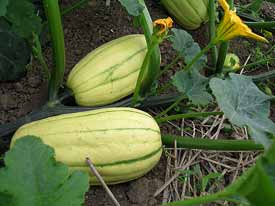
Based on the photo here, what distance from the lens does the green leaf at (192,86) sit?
5.23 feet

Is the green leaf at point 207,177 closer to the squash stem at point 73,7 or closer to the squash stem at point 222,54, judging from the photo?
the squash stem at point 222,54

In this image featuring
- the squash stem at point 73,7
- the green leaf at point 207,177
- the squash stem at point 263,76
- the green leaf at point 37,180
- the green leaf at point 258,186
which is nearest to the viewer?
the green leaf at point 258,186

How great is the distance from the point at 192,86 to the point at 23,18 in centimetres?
50

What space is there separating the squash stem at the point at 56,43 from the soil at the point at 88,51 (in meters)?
0.10

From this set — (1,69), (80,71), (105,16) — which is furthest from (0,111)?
(105,16)

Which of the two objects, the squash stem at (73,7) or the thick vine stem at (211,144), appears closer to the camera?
the thick vine stem at (211,144)

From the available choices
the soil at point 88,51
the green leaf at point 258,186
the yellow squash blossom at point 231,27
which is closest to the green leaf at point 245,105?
the yellow squash blossom at point 231,27

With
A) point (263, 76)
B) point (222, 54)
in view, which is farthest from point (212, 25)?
point (263, 76)

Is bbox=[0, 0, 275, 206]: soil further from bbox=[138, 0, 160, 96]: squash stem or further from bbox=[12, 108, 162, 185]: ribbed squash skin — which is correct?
bbox=[138, 0, 160, 96]: squash stem

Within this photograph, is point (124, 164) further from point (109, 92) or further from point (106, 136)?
point (109, 92)

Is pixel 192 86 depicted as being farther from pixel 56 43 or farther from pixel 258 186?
pixel 258 186

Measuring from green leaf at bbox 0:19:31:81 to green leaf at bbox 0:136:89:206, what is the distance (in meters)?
0.59

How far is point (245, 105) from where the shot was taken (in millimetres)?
1407

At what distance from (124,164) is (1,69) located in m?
0.52
